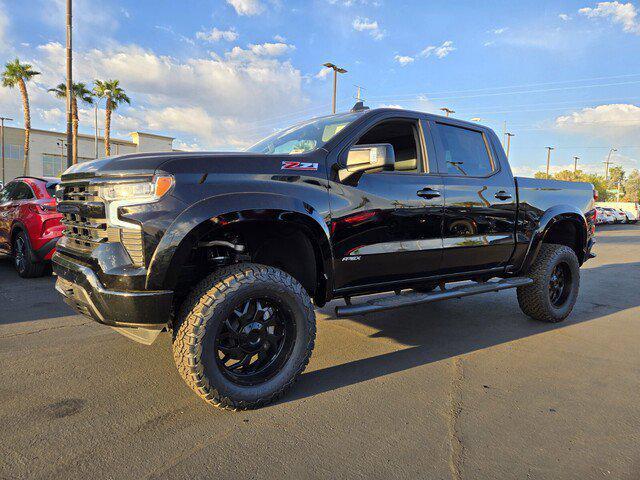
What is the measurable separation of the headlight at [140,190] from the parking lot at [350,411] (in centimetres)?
130

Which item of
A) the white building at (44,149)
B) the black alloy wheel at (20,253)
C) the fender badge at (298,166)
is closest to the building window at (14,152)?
the white building at (44,149)

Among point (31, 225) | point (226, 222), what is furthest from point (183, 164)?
point (31, 225)

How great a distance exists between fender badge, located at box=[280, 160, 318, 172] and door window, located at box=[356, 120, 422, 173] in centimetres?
87

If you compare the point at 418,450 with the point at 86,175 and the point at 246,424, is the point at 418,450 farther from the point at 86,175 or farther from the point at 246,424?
the point at 86,175

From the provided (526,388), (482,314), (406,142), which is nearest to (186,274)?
(406,142)

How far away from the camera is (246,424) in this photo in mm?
2635

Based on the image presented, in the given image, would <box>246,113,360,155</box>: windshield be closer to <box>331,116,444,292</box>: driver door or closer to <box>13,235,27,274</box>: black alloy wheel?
<box>331,116,444,292</box>: driver door

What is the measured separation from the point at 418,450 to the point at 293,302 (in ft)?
3.69

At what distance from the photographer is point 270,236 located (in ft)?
10.6

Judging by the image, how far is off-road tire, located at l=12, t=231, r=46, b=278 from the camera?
6.44 meters

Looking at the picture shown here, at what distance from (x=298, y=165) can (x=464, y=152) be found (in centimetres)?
212

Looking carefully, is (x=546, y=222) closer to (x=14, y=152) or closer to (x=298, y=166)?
(x=298, y=166)

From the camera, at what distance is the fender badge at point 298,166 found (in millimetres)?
3039

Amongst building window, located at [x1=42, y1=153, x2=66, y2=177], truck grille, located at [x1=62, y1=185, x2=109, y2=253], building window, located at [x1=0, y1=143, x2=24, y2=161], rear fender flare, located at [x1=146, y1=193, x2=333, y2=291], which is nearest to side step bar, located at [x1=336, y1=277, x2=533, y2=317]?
rear fender flare, located at [x1=146, y1=193, x2=333, y2=291]
